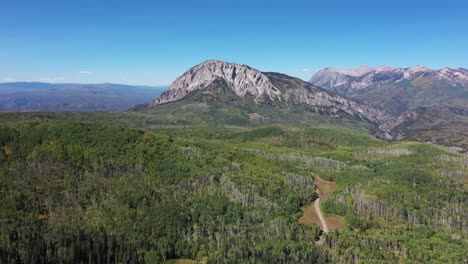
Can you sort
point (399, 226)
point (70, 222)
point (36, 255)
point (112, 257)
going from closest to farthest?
point (36, 255) → point (112, 257) → point (70, 222) → point (399, 226)

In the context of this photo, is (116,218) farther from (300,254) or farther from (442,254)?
(442,254)

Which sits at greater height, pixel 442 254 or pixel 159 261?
pixel 442 254

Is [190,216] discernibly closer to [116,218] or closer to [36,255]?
[116,218]

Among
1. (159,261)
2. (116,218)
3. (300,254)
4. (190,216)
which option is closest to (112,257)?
(159,261)

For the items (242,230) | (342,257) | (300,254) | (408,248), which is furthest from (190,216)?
(408,248)

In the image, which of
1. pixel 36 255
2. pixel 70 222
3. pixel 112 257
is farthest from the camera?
pixel 70 222

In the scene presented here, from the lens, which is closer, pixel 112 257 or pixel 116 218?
pixel 112 257

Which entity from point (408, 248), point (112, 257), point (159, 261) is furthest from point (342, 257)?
point (112, 257)

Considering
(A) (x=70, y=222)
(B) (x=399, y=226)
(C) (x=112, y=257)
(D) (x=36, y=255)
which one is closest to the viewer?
(D) (x=36, y=255)

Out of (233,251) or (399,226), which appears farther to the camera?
(399,226)
